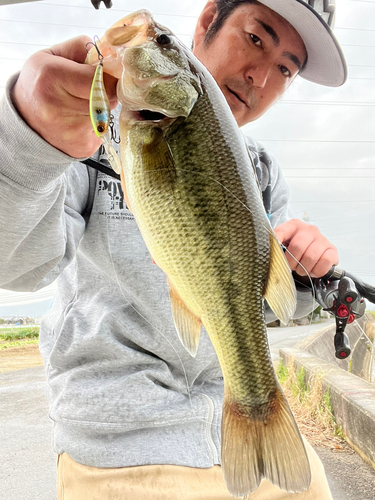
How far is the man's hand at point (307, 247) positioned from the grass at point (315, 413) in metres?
3.60

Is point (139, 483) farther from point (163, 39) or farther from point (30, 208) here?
point (163, 39)

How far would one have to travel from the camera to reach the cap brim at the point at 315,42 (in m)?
1.63

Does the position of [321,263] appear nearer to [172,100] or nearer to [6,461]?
[172,100]

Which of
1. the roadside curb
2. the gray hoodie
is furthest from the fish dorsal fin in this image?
the roadside curb

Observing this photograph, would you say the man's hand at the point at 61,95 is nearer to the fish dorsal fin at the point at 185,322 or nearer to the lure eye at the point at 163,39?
the lure eye at the point at 163,39

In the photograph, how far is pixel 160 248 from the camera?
794mm

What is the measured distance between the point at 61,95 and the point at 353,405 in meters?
4.04

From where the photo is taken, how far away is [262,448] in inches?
31.6

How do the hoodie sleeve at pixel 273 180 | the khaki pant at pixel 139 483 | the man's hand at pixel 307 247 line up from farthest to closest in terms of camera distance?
the hoodie sleeve at pixel 273 180 → the khaki pant at pixel 139 483 → the man's hand at pixel 307 247

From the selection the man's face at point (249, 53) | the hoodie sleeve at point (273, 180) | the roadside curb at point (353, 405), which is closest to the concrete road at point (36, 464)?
the roadside curb at point (353, 405)

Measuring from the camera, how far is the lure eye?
82 centimetres

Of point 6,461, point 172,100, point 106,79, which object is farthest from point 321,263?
point 6,461

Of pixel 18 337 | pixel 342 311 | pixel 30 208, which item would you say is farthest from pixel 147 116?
pixel 18 337

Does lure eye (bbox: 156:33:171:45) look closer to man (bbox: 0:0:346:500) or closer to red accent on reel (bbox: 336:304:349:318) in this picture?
man (bbox: 0:0:346:500)
